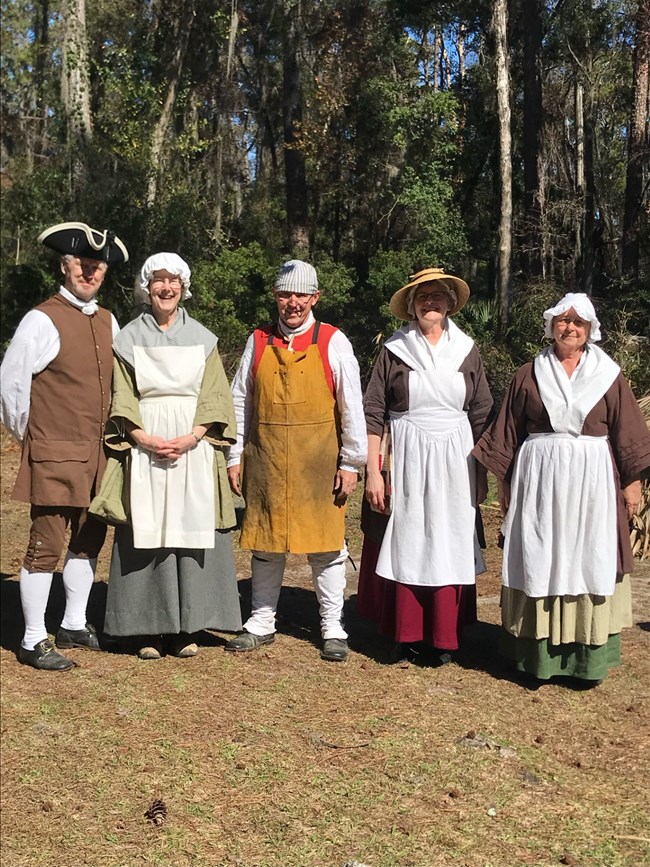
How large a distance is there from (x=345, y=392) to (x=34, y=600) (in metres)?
1.97

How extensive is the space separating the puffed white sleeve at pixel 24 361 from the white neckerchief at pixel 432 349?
5.59 feet

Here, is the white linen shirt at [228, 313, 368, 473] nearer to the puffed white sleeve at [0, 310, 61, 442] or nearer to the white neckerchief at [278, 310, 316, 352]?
the white neckerchief at [278, 310, 316, 352]

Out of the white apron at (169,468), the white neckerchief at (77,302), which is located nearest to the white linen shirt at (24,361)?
the white neckerchief at (77,302)

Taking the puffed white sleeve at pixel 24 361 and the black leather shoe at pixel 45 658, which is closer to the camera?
the puffed white sleeve at pixel 24 361

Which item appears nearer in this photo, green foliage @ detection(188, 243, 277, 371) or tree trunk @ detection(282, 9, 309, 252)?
green foliage @ detection(188, 243, 277, 371)

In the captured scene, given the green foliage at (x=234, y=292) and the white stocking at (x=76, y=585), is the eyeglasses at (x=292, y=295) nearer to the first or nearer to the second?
the white stocking at (x=76, y=585)

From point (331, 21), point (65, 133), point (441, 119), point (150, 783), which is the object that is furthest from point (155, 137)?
point (150, 783)

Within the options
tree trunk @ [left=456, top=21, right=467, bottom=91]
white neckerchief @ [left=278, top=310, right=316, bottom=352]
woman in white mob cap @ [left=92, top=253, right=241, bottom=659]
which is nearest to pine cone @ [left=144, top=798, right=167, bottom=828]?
woman in white mob cap @ [left=92, top=253, right=241, bottom=659]

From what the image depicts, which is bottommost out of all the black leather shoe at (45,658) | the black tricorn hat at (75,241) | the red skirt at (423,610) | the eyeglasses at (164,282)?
the black leather shoe at (45,658)

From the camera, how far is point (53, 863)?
311 centimetres

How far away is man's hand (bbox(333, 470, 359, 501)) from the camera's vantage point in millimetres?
4535

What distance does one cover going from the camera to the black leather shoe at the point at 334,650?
184 inches

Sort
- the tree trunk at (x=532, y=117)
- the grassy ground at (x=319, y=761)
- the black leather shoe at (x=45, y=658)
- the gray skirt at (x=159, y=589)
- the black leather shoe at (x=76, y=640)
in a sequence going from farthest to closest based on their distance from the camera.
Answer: the tree trunk at (x=532, y=117), the black leather shoe at (x=76, y=640), the black leather shoe at (x=45, y=658), the gray skirt at (x=159, y=589), the grassy ground at (x=319, y=761)

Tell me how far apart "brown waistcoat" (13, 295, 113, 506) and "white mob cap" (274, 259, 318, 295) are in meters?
1.04
